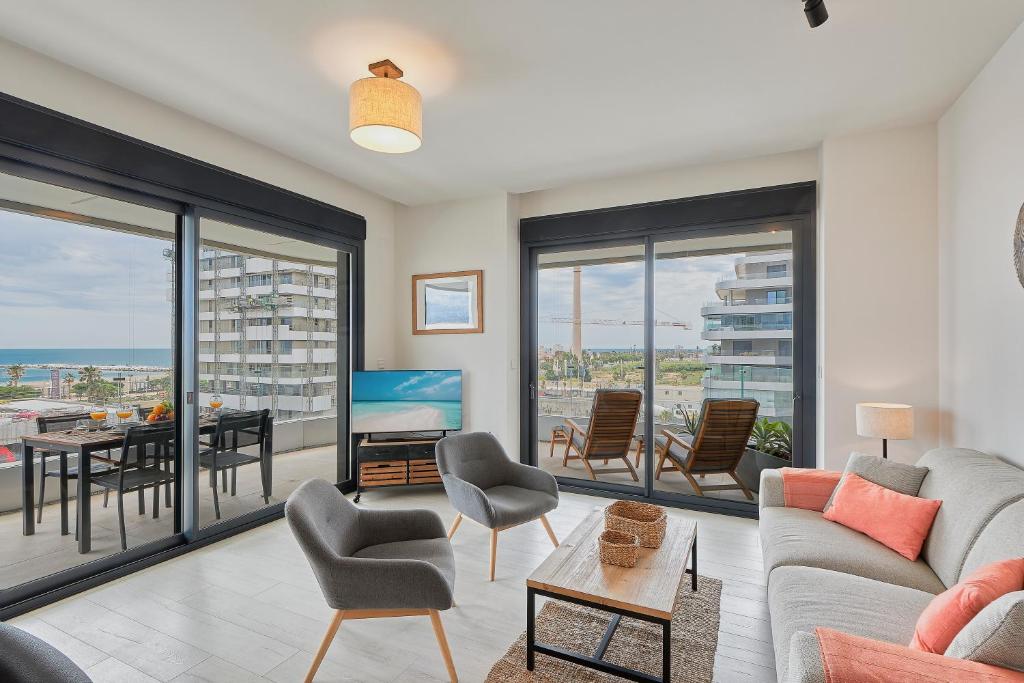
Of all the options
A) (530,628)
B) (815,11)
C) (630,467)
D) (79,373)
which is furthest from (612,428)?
(79,373)

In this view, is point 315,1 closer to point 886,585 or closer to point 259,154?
point 259,154

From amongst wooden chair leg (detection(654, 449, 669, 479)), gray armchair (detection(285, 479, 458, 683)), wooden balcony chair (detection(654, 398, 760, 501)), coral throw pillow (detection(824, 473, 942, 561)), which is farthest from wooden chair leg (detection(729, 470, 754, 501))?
gray armchair (detection(285, 479, 458, 683))

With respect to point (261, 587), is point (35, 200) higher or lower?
higher

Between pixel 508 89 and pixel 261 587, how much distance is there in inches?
119

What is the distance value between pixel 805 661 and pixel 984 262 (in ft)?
8.17

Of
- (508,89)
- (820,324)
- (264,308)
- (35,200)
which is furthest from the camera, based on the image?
(264,308)

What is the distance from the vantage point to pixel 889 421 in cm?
293

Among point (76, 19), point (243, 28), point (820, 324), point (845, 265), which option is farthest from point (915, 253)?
point (76, 19)

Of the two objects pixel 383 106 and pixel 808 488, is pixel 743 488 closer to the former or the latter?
pixel 808 488

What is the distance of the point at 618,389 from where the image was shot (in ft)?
14.6

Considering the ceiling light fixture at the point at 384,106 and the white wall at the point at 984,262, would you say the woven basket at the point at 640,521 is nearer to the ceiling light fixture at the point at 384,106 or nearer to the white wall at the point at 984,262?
the white wall at the point at 984,262

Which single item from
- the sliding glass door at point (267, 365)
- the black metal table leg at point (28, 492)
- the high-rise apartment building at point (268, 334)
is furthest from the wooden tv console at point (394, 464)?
the black metal table leg at point (28, 492)

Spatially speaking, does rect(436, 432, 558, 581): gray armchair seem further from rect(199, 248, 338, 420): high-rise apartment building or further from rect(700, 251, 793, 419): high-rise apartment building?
rect(700, 251, 793, 419): high-rise apartment building

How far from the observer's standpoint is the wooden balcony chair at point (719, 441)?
396cm
